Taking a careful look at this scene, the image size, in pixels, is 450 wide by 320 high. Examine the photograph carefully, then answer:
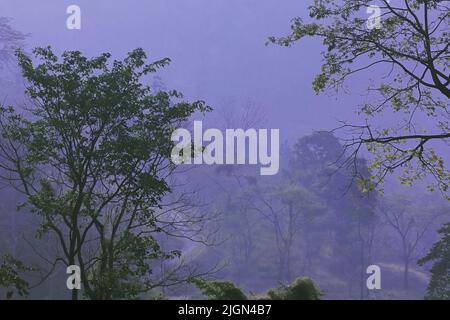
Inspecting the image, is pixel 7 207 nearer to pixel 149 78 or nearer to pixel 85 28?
pixel 149 78

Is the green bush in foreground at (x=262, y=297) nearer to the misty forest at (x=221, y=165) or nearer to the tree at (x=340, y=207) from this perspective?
the misty forest at (x=221, y=165)

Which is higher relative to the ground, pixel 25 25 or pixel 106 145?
pixel 25 25

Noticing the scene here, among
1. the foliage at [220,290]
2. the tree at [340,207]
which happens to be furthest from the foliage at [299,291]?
the tree at [340,207]

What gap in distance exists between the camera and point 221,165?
61.3m

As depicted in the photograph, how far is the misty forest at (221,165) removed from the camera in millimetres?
9641


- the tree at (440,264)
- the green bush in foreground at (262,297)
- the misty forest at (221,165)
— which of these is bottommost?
the green bush in foreground at (262,297)

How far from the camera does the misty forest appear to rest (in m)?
9.64

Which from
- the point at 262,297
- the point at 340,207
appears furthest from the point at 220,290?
the point at 340,207

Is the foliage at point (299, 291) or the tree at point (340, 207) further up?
the tree at point (340, 207)

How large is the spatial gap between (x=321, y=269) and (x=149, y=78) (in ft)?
269

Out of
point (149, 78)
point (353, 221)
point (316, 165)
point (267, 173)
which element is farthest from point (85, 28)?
point (353, 221)

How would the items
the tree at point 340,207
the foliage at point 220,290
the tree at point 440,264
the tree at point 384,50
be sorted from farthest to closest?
the tree at point 340,207 < the tree at point 440,264 < the tree at point 384,50 < the foliage at point 220,290

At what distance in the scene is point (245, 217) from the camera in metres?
54.0
